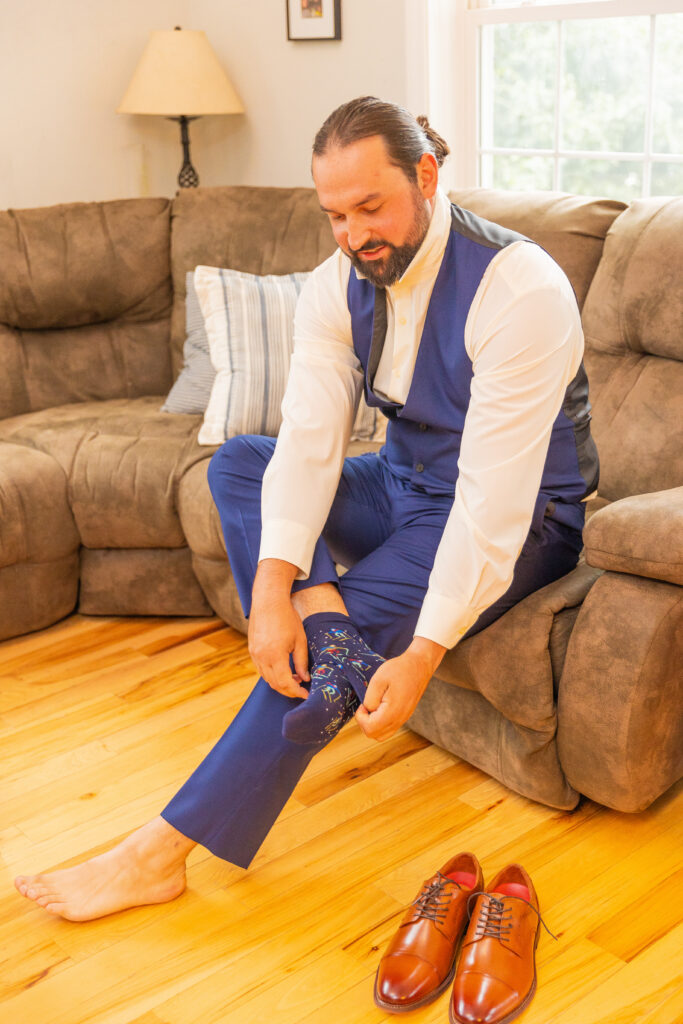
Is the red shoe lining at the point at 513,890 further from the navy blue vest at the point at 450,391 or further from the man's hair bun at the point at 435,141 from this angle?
the man's hair bun at the point at 435,141

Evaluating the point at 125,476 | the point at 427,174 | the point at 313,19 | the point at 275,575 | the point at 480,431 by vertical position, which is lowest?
the point at 125,476

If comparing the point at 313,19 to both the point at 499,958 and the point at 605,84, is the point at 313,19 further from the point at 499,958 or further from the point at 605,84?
the point at 499,958

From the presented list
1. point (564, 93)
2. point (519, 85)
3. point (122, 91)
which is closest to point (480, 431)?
point (564, 93)

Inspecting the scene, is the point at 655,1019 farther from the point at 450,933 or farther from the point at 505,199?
the point at 505,199

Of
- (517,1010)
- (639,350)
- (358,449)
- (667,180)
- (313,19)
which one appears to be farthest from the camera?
(313,19)

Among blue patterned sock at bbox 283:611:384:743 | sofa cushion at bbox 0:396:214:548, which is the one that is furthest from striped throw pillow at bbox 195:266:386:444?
blue patterned sock at bbox 283:611:384:743

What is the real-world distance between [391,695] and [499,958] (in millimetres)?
387

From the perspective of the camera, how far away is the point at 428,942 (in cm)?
144

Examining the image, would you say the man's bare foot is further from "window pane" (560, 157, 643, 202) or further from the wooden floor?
"window pane" (560, 157, 643, 202)

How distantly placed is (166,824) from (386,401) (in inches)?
31.5

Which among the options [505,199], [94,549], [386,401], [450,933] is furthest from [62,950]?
[505,199]

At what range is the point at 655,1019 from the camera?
1337 millimetres

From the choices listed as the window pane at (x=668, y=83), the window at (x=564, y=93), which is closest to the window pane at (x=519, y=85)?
the window at (x=564, y=93)

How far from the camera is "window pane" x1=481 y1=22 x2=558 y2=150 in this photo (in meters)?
2.72
